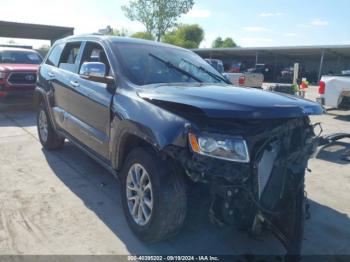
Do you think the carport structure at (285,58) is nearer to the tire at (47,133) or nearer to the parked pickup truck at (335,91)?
the parked pickup truck at (335,91)

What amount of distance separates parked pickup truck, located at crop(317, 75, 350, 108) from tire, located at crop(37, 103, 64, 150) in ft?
25.0

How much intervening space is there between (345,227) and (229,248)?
55.5 inches

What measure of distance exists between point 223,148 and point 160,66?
1727mm

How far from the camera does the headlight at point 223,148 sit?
2592 mm

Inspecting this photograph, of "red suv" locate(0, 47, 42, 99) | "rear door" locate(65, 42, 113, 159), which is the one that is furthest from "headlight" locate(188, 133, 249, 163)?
"red suv" locate(0, 47, 42, 99)

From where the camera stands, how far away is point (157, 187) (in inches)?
113

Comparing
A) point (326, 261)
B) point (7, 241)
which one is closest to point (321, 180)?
point (326, 261)

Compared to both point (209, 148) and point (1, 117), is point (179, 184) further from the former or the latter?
point (1, 117)

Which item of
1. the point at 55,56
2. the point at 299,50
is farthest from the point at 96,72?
the point at 299,50

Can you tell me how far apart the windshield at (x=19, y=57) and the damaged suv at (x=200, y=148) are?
28.1 feet

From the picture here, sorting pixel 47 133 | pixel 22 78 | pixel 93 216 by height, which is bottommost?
pixel 93 216

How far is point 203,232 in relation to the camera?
3.51 m

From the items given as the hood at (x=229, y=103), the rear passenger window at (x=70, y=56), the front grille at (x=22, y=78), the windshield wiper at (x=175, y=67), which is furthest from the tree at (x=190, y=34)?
the hood at (x=229, y=103)

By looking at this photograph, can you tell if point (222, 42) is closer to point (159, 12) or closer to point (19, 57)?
point (159, 12)
